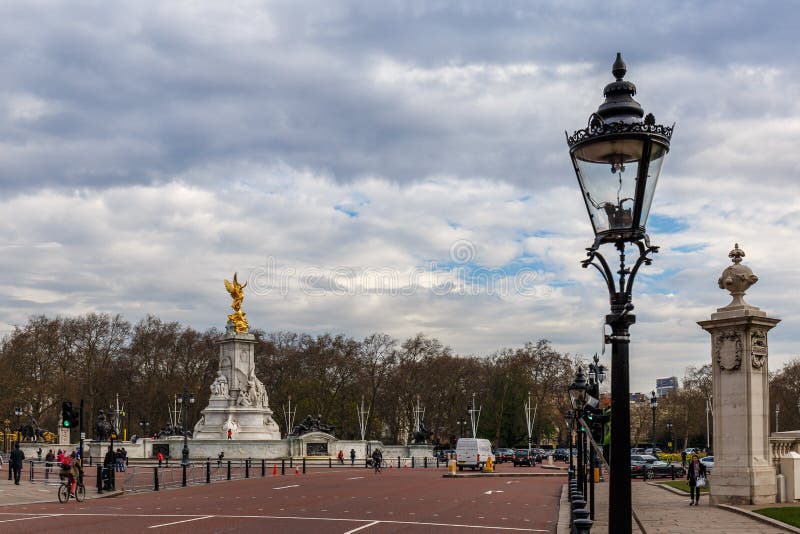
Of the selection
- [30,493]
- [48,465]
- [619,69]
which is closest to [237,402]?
[48,465]

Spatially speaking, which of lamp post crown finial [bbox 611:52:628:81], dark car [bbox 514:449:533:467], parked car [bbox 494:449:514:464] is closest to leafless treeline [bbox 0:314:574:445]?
parked car [bbox 494:449:514:464]

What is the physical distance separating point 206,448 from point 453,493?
41649 millimetres

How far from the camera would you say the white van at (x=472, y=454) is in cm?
5525

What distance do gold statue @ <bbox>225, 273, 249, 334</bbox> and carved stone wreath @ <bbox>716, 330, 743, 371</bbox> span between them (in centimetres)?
6112

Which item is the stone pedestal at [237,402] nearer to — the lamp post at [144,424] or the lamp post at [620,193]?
the lamp post at [144,424]

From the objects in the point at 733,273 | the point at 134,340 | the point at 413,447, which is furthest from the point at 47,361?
the point at 733,273

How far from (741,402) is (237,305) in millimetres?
64702

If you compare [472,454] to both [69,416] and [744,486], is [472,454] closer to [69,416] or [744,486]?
[69,416]

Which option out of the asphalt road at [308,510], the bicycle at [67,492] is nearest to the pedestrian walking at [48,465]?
the asphalt road at [308,510]

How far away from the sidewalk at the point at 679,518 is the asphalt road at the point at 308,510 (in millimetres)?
1384

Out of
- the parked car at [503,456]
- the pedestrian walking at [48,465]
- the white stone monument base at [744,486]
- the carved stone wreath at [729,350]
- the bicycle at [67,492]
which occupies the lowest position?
the parked car at [503,456]

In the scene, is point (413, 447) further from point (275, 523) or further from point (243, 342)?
point (275, 523)

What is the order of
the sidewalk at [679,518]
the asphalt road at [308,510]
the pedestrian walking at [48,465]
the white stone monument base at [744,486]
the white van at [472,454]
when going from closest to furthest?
1. the sidewalk at [679,518]
2. the asphalt road at [308,510]
3. the white stone monument base at [744,486]
4. the pedestrian walking at [48,465]
5. the white van at [472,454]

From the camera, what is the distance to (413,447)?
251 ft
